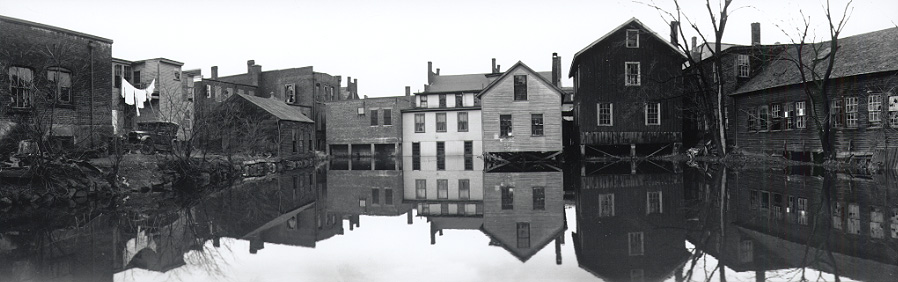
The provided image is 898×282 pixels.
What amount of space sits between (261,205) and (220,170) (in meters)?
9.67

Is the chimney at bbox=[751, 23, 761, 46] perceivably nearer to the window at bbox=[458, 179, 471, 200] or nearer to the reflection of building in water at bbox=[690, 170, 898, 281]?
the reflection of building in water at bbox=[690, 170, 898, 281]

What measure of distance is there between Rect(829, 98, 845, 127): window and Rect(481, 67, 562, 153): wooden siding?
556 inches

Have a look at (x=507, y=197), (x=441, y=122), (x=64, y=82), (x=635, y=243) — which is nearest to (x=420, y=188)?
(x=507, y=197)

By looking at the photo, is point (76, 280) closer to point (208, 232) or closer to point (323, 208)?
point (208, 232)

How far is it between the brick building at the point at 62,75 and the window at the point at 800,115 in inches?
1288

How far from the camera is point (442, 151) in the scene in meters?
48.3

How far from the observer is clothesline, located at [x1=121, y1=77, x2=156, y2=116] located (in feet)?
119

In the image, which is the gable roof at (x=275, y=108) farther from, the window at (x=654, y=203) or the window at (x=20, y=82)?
the window at (x=654, y=203)

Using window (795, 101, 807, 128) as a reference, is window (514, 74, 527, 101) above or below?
above

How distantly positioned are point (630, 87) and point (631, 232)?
961 inches

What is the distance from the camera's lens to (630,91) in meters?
31.9

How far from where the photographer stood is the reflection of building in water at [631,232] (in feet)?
22.7

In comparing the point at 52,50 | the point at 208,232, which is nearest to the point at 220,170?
the point at 52,50

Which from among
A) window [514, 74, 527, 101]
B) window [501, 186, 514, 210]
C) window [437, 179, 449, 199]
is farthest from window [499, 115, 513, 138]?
window [501, 186, 514, 210]
